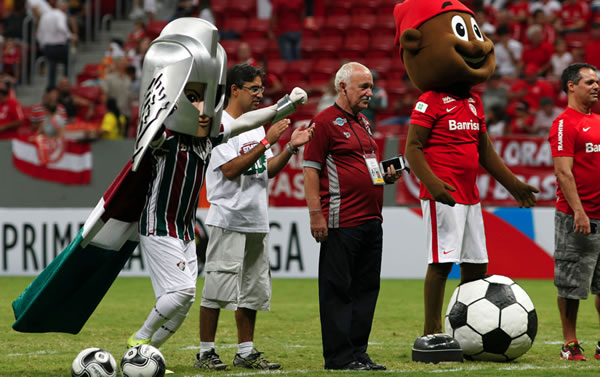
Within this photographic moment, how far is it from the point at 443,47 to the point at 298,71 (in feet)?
38.3

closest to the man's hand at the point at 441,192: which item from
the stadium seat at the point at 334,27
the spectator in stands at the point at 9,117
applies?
the spectator in stands at the point at 9,117

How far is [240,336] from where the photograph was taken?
7.15 m

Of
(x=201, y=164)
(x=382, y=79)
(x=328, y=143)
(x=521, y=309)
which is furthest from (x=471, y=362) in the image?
(x=382, y=79)

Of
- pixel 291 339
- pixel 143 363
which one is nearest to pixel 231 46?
pixel 291 339

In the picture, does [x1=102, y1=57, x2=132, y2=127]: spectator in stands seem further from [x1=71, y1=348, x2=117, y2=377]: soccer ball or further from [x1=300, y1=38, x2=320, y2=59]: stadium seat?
[x1=71, y1=348, x2=117, y2=377]: soccer ball

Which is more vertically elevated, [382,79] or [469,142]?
[382,79]

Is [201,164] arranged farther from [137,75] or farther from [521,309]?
[137,75]

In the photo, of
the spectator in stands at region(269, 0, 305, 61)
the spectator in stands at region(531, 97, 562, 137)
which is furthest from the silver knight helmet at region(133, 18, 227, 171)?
the spectator in stands at region(269, 0, 305, 61)

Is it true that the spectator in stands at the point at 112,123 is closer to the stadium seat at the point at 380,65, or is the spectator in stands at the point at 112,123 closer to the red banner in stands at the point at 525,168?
the stadium seat at the point at 380,65

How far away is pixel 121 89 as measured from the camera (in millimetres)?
17844

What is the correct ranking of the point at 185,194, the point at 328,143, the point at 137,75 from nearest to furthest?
the point at 185,194, the point at 328,143, the point at 137,75

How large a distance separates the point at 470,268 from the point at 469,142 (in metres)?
0.91

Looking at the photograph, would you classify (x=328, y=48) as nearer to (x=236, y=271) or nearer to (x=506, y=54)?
(x=506, y=54)

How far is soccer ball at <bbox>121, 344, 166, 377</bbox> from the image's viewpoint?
6004 mm
